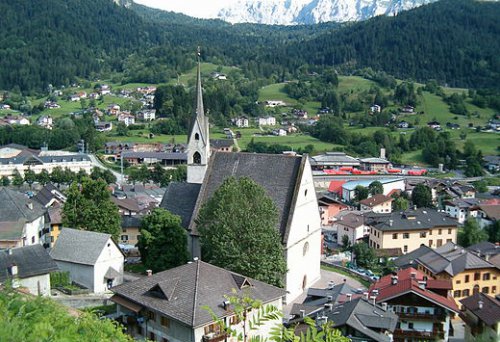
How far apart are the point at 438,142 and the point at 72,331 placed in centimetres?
9652

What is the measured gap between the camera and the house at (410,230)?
47406 mm

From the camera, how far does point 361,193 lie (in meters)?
70.9

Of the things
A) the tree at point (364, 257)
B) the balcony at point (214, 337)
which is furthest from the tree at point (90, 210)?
the tree at point (364, 257)

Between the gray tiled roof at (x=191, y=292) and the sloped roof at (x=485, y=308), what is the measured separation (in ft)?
31.4

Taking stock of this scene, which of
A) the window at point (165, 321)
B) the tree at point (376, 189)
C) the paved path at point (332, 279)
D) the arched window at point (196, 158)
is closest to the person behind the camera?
the window at point (165, 321)

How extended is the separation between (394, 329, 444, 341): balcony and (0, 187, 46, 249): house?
21595mm

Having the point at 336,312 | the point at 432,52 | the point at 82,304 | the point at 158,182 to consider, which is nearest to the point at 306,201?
the point at 336,312

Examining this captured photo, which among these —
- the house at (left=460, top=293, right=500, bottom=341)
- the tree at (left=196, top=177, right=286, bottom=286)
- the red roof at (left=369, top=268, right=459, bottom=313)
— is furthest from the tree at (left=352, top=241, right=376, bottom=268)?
the tree at (left=196, top=177, right=286, bottom=286)

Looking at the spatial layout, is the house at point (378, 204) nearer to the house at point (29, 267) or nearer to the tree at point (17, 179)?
the tree at point (17, 179)

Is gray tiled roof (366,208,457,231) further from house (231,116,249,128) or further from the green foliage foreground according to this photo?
house (231,116,249,128)

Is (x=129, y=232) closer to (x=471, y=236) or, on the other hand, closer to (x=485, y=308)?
(x=485, y=308)

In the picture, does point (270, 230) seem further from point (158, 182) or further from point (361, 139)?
point (361, 139)

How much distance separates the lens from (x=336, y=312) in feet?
79.1

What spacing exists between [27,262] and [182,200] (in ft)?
31.8
